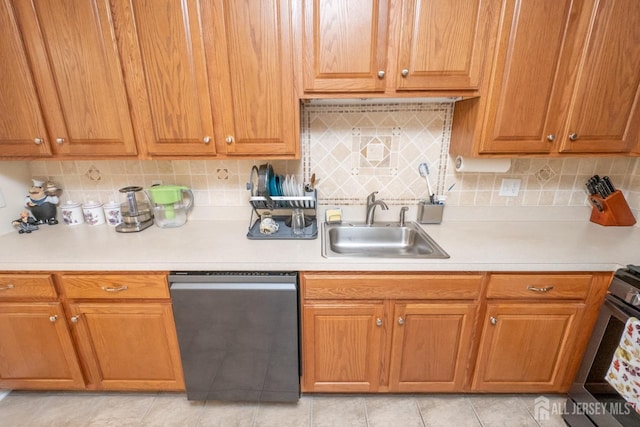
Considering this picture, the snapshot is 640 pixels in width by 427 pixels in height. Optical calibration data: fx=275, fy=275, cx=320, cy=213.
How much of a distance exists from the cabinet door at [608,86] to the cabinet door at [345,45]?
35.0 inches

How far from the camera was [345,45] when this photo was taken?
3.86 ft

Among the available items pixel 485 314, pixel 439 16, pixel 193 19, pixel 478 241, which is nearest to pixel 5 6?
pixel 193 19

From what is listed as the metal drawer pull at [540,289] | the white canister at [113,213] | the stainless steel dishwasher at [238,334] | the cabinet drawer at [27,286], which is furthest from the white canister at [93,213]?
the metal drawer pull at [540,289]

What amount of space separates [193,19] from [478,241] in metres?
1.66

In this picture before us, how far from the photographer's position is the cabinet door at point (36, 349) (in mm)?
1289

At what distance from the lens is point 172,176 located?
5.52 ft

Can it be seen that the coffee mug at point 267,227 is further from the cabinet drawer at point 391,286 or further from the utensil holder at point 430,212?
the utensil holder at point 430,212

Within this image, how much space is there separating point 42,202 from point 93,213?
296 millimetres

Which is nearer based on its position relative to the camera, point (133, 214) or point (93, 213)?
point (133, 214)

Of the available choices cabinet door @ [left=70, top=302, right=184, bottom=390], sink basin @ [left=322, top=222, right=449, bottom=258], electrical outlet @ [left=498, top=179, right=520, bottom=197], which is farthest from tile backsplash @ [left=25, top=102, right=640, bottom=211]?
cabinet door @ [left=70, top=302, right=184, bottom=390]

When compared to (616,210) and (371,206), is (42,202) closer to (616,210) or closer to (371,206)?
(371,206)

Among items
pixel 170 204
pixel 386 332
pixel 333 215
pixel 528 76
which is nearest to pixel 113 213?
pixel 170 204

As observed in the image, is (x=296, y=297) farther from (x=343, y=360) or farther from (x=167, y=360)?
(x=167, y=360)

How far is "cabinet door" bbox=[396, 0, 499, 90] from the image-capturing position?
113 centimetres
